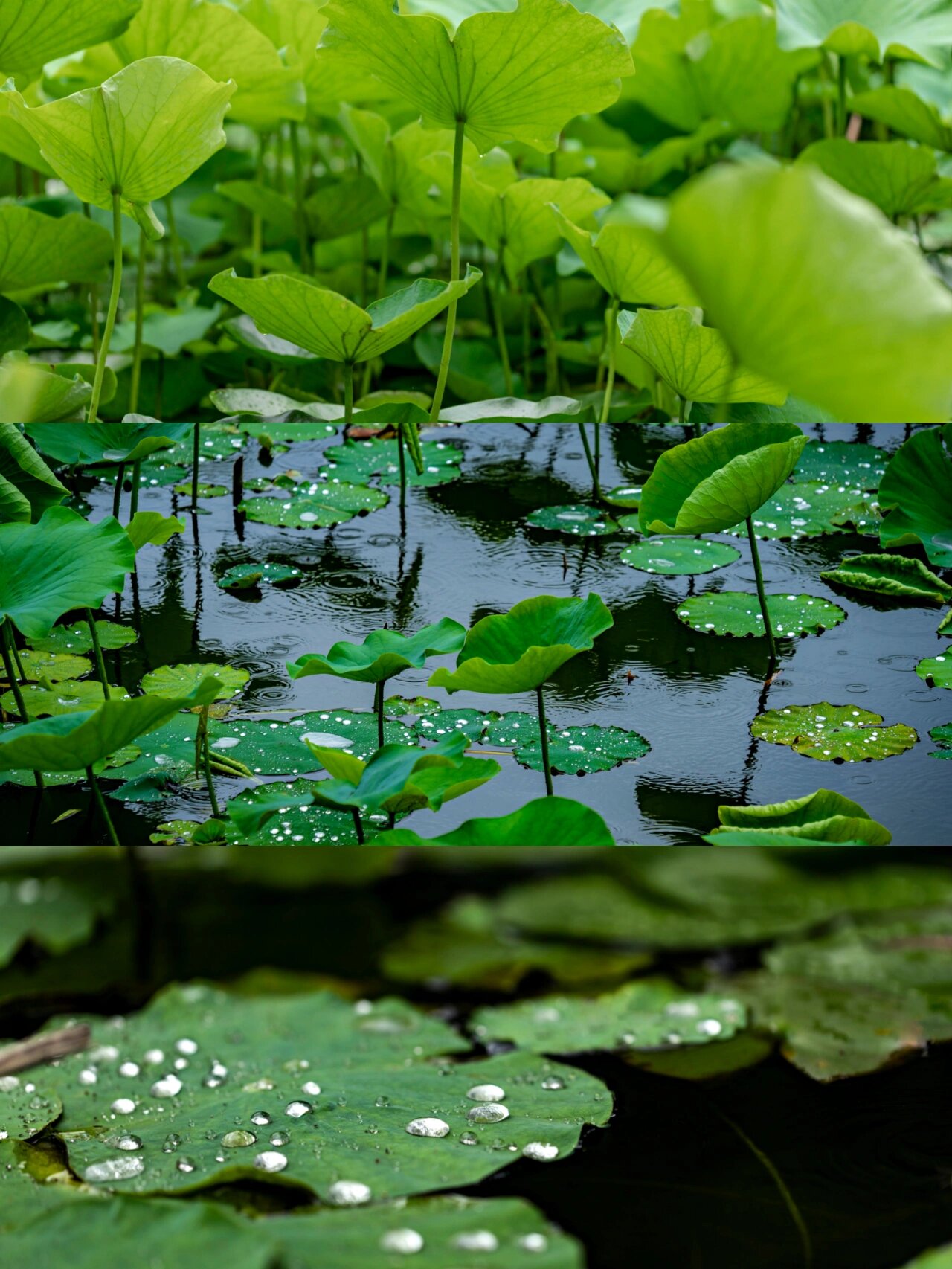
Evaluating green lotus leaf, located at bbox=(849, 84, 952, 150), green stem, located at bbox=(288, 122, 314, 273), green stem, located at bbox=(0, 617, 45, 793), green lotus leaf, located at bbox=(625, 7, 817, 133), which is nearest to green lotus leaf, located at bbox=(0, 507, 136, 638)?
green stem, located at bbox=(0, 617, 45, 793)

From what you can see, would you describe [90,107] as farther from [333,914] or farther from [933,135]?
[933,135]

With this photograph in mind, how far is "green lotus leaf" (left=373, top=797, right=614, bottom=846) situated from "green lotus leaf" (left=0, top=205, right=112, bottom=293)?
0.88 metres

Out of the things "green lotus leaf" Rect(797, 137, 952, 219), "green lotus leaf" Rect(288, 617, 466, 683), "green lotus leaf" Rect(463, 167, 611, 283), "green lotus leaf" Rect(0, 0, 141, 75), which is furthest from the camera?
"green lotus leaf" Rect(797, 137, 952, 219)

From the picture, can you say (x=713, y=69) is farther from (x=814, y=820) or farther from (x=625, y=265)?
(x=814, y=820)

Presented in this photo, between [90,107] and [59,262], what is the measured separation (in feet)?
1.40

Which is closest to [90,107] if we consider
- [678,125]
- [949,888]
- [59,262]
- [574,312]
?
[59,262]

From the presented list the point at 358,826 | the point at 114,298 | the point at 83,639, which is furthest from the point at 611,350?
the point at 358,826

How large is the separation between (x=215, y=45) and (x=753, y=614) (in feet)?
3.38

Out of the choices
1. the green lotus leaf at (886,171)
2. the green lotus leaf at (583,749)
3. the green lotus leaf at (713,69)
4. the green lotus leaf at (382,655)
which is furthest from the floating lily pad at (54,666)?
the green lotus leaf at (713,69)

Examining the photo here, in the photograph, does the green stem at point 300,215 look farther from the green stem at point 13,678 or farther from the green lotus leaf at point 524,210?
the green stem at point 13,678

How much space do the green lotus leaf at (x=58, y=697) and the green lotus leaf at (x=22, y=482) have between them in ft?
0.43

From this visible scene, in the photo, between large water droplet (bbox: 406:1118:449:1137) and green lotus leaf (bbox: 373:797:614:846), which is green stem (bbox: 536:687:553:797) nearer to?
green lotus leaf (bbox: 373:797:614:846)

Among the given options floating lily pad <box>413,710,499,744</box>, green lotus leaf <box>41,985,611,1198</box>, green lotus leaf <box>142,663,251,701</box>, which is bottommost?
green lotus leaf <box>41,985,611,1198</box>

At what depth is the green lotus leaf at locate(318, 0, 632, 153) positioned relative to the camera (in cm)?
95
